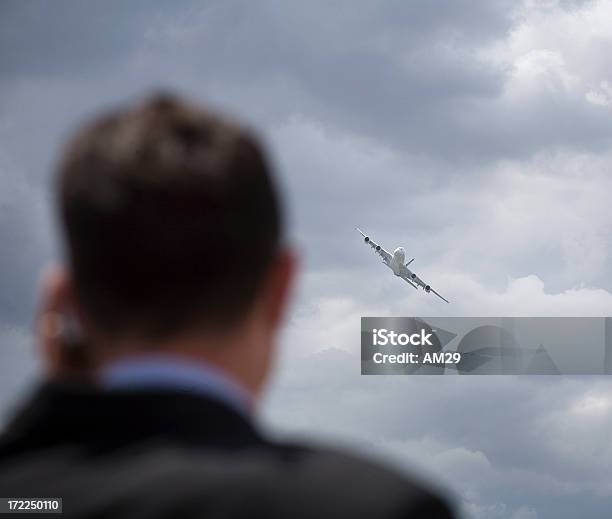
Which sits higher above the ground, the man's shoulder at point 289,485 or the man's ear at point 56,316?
the man's ear at point 56,316

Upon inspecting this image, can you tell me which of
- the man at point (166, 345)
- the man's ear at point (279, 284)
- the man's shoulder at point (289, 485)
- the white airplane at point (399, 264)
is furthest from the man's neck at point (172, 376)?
the white airplane at point (399, 264)

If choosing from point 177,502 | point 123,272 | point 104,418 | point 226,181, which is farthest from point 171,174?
point 177,502

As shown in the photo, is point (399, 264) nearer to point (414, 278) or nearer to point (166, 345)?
point (414, 278)

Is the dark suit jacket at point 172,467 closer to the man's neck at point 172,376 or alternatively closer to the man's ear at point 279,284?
the man's neck at point 172,376

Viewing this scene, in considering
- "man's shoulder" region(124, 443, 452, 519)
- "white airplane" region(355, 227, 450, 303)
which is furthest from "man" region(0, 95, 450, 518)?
"white airplane" region(355, 227, 450, 303)

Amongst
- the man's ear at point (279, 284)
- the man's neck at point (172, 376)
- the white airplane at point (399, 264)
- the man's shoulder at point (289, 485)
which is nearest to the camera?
the man's shoulder at point (289, 485)

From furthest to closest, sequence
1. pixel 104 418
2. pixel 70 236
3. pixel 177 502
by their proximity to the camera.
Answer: pixel 70 236
pixel 104 418
pixel 177 502

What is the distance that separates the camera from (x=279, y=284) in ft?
11.5

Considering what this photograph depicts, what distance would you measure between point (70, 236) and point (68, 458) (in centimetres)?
84

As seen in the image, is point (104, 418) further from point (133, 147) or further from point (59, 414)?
point (133, 147)

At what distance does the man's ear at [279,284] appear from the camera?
3.50 meters

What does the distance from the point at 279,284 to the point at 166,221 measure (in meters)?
0.62

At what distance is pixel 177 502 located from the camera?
2.82m

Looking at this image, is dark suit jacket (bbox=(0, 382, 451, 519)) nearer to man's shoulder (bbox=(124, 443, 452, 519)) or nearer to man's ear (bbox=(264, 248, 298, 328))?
man's shoulder (bbox=(124, 443, 452, 519))
